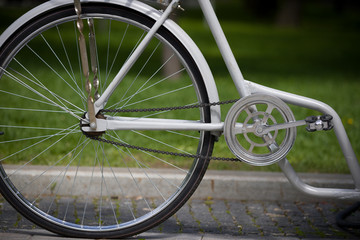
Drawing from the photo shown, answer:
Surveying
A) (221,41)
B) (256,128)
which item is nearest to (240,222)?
(256,128)

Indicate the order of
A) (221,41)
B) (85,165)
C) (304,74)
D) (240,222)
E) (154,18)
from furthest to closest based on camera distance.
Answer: (304,74)
(85,165)
(240,222)
(221,41)
(154,18)

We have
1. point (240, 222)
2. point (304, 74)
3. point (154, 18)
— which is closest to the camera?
point (154, 18)

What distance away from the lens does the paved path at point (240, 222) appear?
12.1ft

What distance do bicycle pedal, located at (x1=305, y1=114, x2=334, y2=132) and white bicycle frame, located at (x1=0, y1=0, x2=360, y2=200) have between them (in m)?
0.06

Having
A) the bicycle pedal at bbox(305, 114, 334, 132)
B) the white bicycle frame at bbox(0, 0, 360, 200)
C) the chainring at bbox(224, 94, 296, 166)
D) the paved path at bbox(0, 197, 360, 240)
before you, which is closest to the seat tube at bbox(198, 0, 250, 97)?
the white bicycle frame at bbox(0, 0, 360, 200)

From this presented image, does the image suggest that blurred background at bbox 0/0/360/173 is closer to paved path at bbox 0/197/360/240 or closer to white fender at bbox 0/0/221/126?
white fender at bbox 0/0/221/126

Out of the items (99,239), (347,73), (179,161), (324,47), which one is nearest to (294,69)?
(347,73)

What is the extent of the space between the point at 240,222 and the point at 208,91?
1.11 meters

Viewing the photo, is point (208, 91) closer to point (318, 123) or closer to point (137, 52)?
point (137, 52)

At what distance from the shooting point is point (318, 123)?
331cm

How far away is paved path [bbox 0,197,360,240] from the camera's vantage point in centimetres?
370

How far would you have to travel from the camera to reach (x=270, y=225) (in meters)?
4.00

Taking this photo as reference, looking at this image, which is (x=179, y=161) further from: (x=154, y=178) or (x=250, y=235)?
(x=250, y=235)

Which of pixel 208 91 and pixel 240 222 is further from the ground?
pixel 208 91
